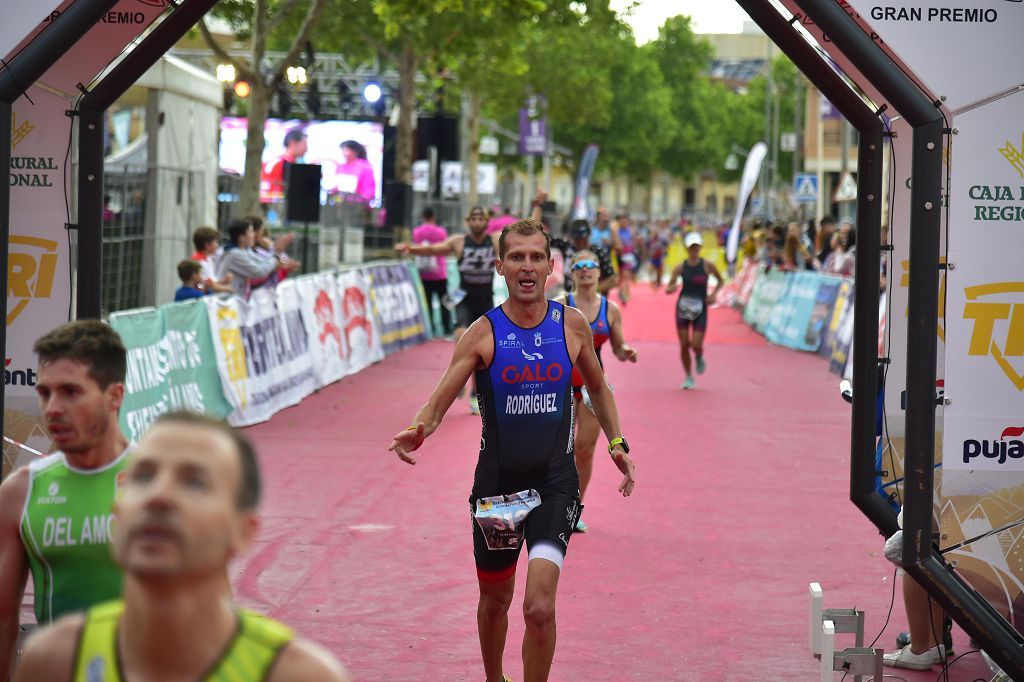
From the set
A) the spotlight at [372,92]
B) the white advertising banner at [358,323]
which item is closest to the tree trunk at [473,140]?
the spotlight at [372,92]

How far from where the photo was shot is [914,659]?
692cm

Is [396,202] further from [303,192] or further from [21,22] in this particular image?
[21,22]

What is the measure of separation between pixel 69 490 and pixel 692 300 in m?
14.9

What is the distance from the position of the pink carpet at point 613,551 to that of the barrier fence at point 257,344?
508mm

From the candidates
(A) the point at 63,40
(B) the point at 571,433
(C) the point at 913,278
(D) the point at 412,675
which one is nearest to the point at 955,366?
(C) the point at 913,278

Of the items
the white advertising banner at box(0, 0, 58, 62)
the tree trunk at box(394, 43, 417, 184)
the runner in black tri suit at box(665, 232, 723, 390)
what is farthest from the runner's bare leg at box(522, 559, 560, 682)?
the tree trunk at box(394, 43, 417, 184)

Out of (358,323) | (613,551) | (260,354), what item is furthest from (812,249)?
(613,551)

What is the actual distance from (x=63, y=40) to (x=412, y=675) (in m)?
3.25

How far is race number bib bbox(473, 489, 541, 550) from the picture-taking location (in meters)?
5.99

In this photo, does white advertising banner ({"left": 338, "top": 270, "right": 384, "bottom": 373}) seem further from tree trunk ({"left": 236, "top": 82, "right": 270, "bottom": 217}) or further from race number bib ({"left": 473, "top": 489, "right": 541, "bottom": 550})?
race number bib ({"left": 473, "top": 489, "right": 541, "bottom": 550})

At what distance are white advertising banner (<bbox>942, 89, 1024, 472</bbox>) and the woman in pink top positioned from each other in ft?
106

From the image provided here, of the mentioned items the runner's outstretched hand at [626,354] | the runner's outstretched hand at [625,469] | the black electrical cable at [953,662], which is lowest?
the black electrical cable at [953,662]

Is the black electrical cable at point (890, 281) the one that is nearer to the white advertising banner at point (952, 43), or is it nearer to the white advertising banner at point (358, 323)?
the white advertising banner at point (952, 43)

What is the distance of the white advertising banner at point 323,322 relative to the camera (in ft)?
56.1
